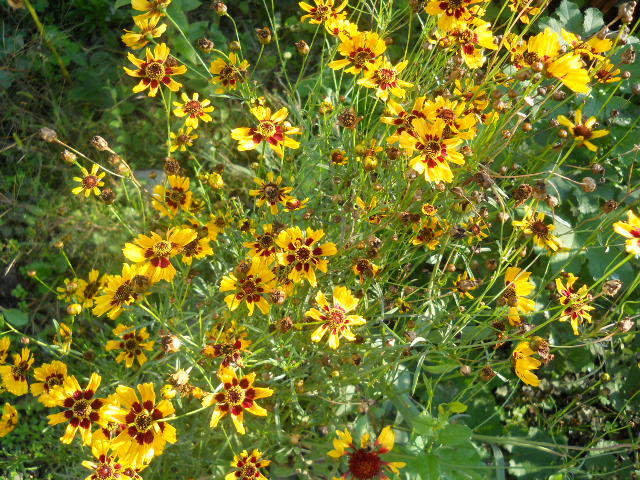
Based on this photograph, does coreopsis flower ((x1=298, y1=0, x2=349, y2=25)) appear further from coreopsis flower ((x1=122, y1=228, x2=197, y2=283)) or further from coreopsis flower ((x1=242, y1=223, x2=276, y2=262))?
coreopsis flower ((x1=122, y1=228, x2=197, y2=283))

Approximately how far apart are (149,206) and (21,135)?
2.68ft

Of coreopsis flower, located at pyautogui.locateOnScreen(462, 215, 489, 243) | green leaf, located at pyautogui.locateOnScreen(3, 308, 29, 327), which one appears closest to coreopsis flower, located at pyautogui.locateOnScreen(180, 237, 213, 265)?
coreopsis flower, located at pyautogui.locateOnScreen(462, 215, 489, 243)

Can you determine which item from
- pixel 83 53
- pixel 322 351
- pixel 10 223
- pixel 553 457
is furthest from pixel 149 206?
pixel 553 457

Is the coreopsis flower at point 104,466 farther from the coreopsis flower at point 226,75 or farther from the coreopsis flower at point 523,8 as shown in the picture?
the coreopsis flower at point 523,8

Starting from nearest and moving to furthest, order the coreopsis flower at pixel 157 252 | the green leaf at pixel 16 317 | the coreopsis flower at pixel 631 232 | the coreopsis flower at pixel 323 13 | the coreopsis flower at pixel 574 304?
the coreopsis flower at pixel 631 232, the coreopsis flower at pixel 157 252, the coreopsis flower at pixel 574 304, the coreopsis flower at pixel 323 13, the green leaf at pixel 16 317

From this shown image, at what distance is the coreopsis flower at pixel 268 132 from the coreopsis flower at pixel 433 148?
1.03ft

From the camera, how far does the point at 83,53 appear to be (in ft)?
8.81

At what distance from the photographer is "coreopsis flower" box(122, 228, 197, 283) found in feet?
4.03

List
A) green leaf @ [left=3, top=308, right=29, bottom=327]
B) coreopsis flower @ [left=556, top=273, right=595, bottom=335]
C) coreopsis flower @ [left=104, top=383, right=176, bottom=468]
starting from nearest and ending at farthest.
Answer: coreopsis flower @ [left=104, top=383, right=176, bottom=468] → coreopsis flower @ [left=556, top=273, right=595, bottom=335] → green leaf @ [left=3, top=308, right=29, bottom=327]

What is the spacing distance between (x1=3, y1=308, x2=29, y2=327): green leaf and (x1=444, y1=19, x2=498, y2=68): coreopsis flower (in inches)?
70.5

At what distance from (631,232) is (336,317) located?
0.63 metres

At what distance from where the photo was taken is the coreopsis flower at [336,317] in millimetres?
1207

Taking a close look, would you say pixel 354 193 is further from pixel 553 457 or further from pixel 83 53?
pixel 83 53

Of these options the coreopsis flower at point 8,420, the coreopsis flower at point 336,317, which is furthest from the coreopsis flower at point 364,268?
the coreopsis flower at point 8,420
